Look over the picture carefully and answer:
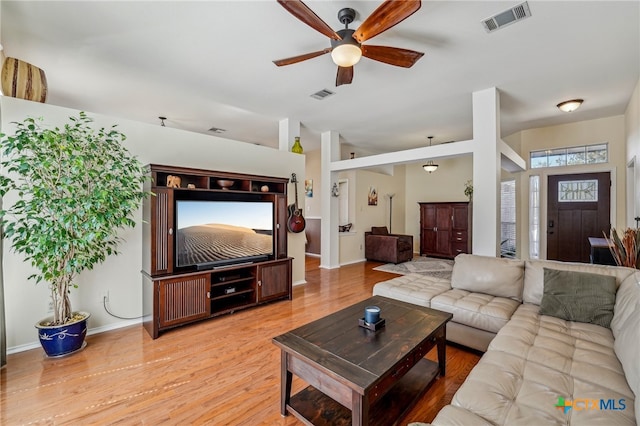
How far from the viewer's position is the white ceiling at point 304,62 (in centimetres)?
233

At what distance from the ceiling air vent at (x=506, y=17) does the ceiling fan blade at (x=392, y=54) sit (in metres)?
0.67

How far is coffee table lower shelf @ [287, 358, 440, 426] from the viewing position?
164 cm

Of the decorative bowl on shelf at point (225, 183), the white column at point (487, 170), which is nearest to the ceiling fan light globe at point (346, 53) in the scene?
the decorative bowl on shelf at point (225, 183)

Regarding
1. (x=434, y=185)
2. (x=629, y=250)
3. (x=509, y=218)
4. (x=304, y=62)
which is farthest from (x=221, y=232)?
(x=434, y=185)

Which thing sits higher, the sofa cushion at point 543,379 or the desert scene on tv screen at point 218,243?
the desert scene on tv screen at point 218,243

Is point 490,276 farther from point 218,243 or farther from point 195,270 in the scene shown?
point 195,270

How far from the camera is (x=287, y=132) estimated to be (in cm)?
495

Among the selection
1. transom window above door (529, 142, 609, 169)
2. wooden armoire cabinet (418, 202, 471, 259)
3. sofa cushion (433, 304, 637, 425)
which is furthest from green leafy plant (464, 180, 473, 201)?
sofa cushion (433, 304, 637, 425)

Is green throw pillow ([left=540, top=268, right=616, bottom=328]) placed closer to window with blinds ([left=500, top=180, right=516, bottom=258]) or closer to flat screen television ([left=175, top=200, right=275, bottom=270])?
flat screen television ([left=175, top=200, right=275, bottom=270])

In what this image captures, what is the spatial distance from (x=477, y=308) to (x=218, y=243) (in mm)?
2820

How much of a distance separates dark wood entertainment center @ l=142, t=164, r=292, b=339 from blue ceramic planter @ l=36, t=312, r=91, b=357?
1.87ft

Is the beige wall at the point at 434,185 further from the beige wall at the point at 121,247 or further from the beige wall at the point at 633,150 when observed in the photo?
the beige wall at the point at 121,247

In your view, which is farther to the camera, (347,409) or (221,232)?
(221,232)

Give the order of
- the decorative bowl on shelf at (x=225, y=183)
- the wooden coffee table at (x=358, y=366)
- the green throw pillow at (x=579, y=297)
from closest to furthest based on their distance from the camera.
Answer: the wooden coffee table at (x=358, y=366), the green throw pillow at (x=579, y=297), the decorative bowl on shelf at (x=225, y=183)
